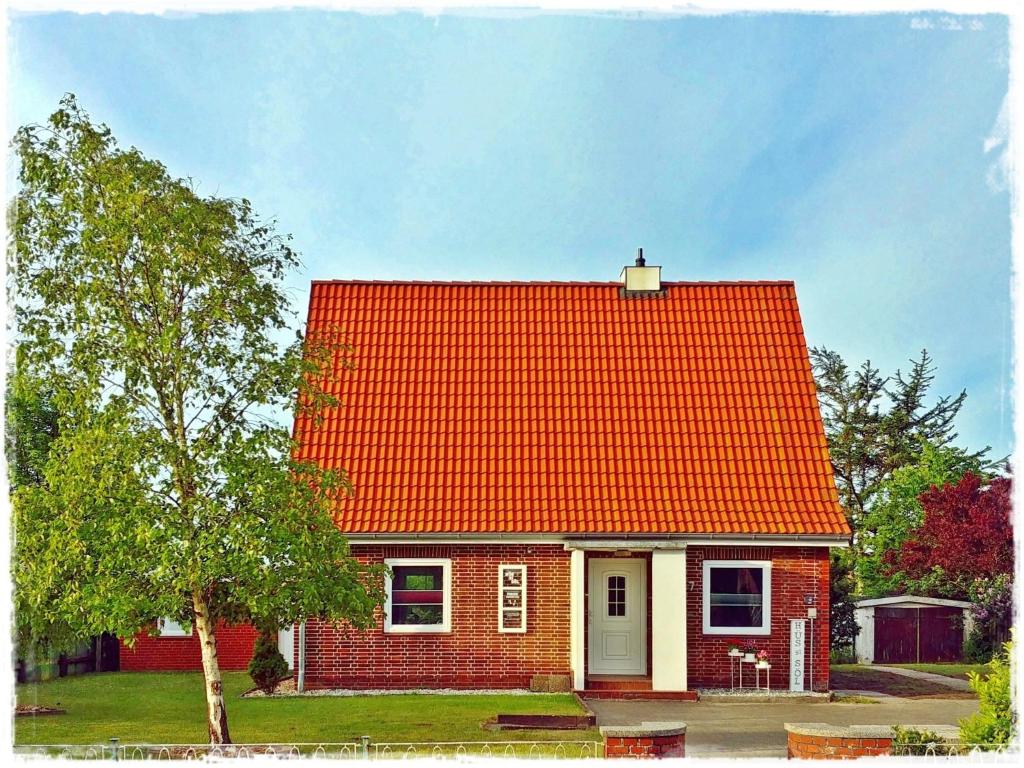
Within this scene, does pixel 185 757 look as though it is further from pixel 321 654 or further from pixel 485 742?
pixel 321 654

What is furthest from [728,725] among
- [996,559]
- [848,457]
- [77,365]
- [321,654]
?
[848,457]

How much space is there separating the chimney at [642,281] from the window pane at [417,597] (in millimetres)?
7853

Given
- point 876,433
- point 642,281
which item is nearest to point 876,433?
point 876,433

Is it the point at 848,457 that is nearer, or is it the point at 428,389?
the point at 428,389

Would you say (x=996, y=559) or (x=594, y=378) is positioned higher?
(x=594, y=378)

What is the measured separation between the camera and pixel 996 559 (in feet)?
89.5

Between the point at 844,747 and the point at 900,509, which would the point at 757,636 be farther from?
the point at 900,509

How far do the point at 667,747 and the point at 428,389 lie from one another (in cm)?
1209

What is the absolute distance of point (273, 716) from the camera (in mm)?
16688

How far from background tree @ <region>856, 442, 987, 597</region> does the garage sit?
7.68 metres

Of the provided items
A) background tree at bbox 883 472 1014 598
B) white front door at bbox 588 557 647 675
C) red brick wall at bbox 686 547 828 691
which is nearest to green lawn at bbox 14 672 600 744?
white front door at bbox 588 557 647 675

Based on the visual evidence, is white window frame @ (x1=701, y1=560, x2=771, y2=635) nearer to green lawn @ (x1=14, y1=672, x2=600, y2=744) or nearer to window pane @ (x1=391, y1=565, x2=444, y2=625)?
green lawn @ (x1=14, y1=672, x2=600, y2=744)

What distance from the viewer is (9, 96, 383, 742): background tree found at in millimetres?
12102

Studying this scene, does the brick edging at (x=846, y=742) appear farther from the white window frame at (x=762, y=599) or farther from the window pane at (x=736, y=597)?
the window pane at (x=736, y=597)
